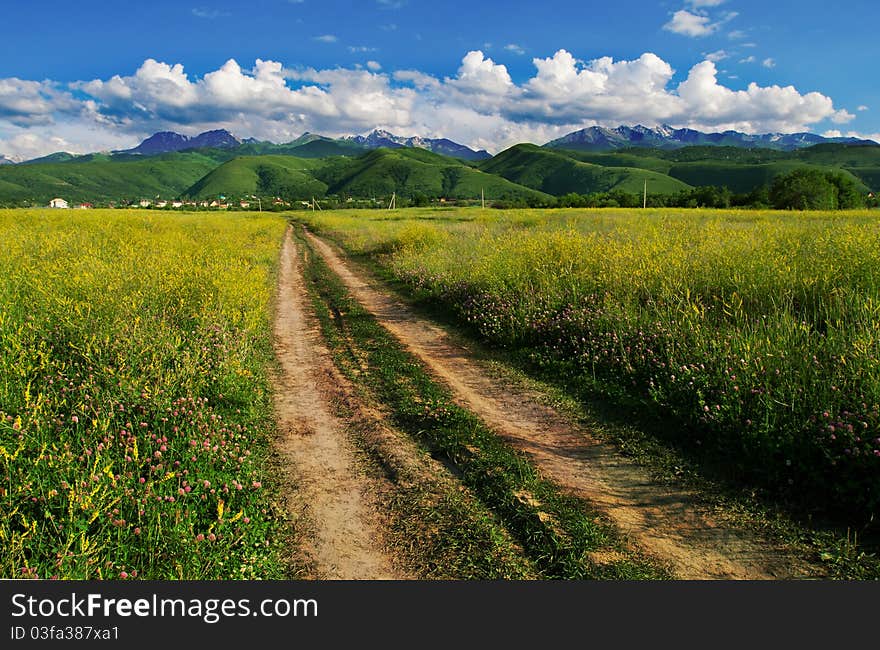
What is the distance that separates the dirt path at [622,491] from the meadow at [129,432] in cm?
240

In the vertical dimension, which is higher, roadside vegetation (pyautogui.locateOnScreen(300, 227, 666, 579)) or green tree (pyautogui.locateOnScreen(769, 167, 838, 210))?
green tree (pyautogui.locateOnScreen(769, 167, 838, 210))

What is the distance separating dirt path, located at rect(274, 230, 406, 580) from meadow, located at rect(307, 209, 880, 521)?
120 inches

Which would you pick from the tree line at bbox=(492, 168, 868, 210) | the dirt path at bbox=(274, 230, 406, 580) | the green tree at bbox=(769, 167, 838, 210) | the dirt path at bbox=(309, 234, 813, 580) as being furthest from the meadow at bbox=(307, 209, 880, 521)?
the green tree at bbox=(769, 167, 838, 210)

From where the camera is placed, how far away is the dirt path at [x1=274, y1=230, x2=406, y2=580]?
130 inches

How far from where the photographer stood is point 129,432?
168 inches

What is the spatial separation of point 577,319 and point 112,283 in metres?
7.20

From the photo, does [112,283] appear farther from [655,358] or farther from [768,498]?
[768,498]

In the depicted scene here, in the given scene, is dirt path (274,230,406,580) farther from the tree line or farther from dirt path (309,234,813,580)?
the tree line

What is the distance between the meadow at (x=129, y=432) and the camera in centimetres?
313

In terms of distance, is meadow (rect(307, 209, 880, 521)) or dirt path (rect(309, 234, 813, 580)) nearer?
dirt path (rect(309, 234, 813, 580))

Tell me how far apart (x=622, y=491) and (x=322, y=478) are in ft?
8.31

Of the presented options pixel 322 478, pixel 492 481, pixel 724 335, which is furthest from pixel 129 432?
pixel 724 335

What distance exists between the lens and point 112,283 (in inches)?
302

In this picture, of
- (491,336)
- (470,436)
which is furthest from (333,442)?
(491,336)
